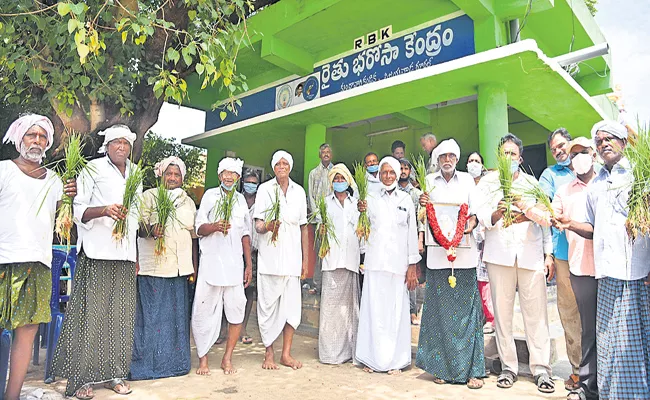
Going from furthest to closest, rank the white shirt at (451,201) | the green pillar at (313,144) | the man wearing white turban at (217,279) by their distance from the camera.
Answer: the green pillar at (313,144)
the man wearing white turban at (217,279)
the white shirt at (451,201)

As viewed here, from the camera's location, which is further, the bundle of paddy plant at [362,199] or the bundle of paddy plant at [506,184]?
the bundle of paddy plant at [362,199]

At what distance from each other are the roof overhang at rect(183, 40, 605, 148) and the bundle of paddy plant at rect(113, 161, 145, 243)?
12.6 feet

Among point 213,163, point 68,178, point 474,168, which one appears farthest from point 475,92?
point 213,163

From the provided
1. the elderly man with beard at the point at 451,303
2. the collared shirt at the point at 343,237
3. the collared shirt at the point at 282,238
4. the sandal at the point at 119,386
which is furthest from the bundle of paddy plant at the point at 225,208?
the elderly man with beard at the point at 451,303

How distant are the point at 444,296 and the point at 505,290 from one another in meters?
0.48

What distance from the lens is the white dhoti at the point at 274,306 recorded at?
4141 mm

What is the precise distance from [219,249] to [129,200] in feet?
3.17

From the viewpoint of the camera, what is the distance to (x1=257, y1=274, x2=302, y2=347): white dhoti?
163 inches

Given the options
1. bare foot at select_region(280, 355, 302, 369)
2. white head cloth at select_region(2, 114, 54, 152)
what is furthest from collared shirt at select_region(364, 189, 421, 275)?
white head cloth at select_region(2, 114, 54, 152)

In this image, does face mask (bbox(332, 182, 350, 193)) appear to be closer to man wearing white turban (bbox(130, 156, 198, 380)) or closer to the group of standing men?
the group of standing men

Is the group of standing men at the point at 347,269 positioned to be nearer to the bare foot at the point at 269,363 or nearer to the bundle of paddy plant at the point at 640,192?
the bare foot at the point at 269,363

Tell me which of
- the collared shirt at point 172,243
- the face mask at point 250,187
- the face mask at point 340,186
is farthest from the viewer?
the face mask at point 250,187

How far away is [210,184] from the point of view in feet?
35.3

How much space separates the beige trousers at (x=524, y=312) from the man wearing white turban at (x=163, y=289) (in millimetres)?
2699
